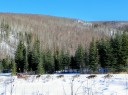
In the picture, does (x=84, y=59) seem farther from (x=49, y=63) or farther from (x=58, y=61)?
(x=49, y=63)

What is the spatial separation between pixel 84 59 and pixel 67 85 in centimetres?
6315

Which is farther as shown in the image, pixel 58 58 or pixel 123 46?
pixel 58 58

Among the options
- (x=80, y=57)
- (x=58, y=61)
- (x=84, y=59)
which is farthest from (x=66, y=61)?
(x=84, y=59)

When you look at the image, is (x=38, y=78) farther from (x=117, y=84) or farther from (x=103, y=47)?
Answer: (x=103, y=47)

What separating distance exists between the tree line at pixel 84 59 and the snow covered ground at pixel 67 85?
37017mm

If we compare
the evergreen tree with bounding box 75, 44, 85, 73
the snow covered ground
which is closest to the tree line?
the evergreen tree with bounding box 75, 44, 85, 73

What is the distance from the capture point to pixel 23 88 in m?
15.0

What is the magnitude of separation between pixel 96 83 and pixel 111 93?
1.51m

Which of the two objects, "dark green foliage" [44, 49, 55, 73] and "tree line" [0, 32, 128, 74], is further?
"dark green foliage" [44, 49, 55, 73]

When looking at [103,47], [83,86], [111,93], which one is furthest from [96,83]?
[103,47]

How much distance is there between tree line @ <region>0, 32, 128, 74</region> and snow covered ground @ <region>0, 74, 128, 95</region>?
121 ft

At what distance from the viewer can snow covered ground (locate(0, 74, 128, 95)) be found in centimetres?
1287

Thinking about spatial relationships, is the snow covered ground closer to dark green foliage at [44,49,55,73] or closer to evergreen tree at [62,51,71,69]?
dark green foliage at [44,49,55,73]

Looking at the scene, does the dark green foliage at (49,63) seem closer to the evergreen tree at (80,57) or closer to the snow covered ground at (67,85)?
the evergreen tree at (80,57)
